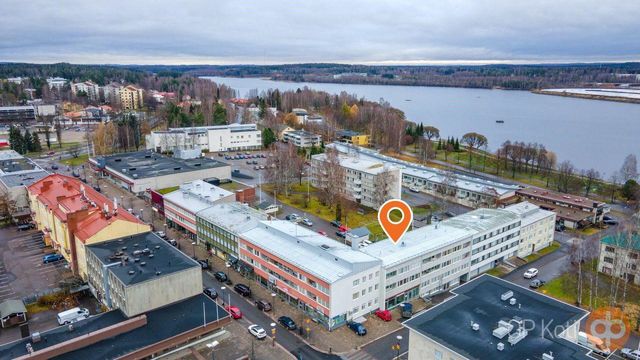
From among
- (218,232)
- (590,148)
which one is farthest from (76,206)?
(590,148)

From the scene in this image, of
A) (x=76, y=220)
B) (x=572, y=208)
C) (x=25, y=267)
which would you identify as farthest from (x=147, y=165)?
Answer: (x=572, y=208)

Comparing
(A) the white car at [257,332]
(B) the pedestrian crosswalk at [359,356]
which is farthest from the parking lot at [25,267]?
(B) the pedestrian crosswalk at [359,356]

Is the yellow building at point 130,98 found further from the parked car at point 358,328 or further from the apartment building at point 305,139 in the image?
the parked car at point 358,328

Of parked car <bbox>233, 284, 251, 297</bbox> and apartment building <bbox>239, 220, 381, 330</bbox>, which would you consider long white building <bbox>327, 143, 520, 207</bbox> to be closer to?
apartment building <bbox>239, 220, 381, 330</bbox>

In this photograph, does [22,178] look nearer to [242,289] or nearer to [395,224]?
[242,289]

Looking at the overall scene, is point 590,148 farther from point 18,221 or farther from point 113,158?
point 18,221

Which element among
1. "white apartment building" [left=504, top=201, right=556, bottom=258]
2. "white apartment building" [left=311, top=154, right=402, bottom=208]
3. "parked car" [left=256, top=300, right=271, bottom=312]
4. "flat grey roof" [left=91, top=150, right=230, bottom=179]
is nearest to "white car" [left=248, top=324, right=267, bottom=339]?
"parked car" [left=256, top=300, right=271, bottom=312]
